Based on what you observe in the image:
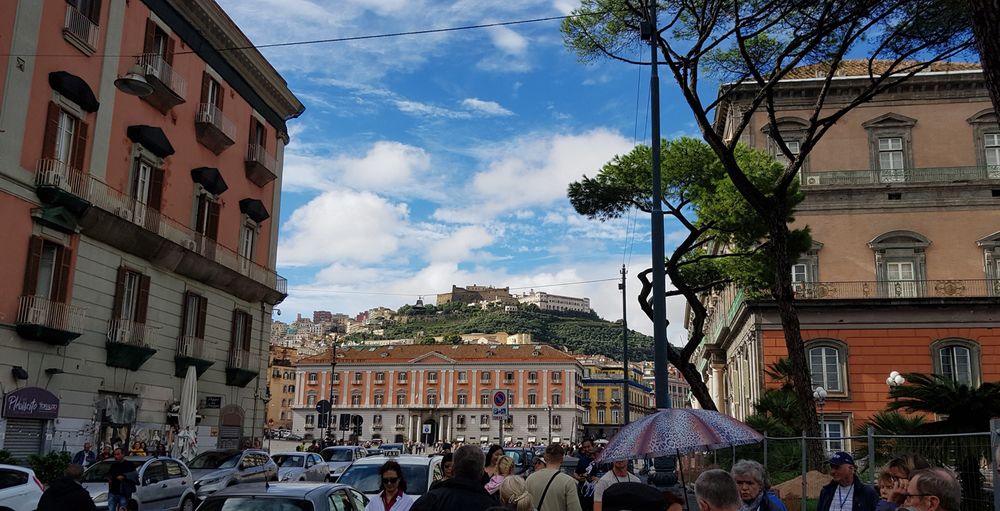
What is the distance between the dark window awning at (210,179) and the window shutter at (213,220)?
0.43 m

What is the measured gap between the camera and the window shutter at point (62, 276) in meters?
20.0

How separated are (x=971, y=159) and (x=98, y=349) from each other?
33959 mm

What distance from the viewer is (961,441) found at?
10.1 meters

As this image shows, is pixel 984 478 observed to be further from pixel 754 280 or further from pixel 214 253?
pixel 214 253

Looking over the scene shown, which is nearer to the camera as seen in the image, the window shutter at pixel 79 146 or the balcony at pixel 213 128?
the window shutter at pixel 79 146

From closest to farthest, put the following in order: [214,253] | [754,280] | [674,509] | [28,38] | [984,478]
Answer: [674,509] → [984,478] → [28,38] → [754,280] → [214,253]

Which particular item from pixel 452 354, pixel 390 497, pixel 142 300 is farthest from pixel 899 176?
pixel 452 354

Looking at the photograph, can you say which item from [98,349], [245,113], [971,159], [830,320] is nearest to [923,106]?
[971,159]

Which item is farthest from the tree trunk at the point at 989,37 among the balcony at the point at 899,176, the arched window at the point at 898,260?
the balcony at the point at 899,176

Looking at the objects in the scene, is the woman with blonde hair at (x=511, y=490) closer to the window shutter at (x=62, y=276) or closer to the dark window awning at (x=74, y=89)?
the window shutter at (x=62, y=276)

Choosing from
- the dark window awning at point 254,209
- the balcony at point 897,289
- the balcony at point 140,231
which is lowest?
the balcony at point 140,231

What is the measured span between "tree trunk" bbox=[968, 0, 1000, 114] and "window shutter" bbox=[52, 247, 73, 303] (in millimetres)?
19730

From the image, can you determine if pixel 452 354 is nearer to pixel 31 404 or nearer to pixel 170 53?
pixel 170 53

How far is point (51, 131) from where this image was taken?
19.9 m
